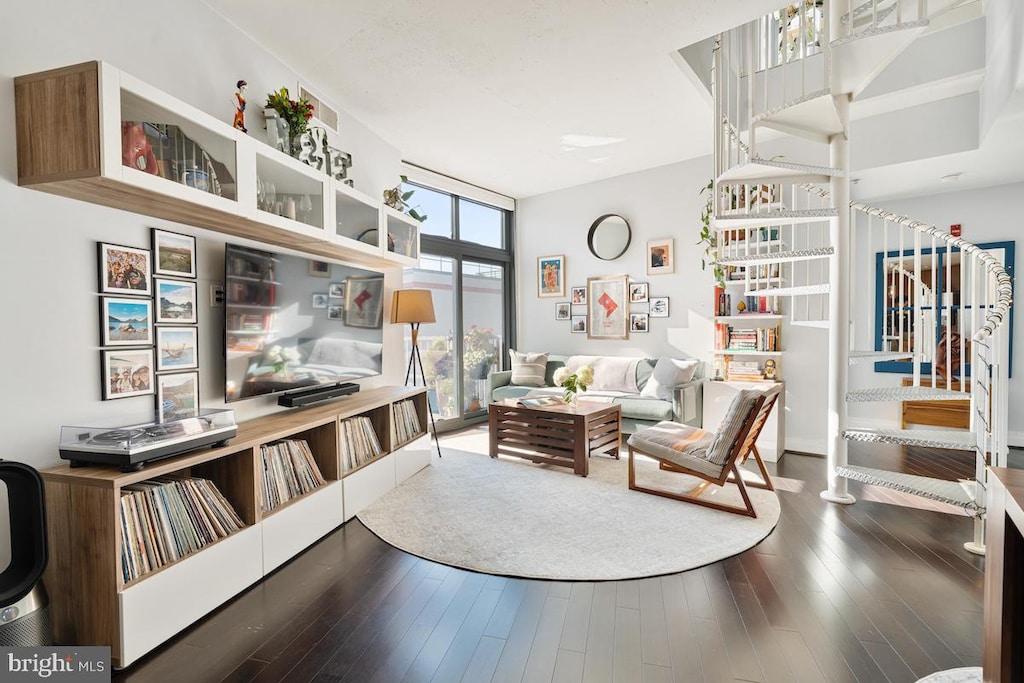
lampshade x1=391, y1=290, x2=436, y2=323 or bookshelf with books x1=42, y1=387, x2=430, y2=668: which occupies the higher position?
lampshade x1=391, y1=290, x2=436, y2=323

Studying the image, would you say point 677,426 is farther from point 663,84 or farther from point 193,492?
point 193,492

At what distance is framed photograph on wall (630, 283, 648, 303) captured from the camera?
5570mm

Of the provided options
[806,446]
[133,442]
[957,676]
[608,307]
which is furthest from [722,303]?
[133,442]

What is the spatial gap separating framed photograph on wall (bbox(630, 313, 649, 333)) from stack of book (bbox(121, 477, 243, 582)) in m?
4.44

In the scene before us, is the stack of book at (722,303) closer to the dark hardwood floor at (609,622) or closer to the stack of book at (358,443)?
the dark hardwood floor at (609,622)

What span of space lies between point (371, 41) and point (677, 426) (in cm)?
329

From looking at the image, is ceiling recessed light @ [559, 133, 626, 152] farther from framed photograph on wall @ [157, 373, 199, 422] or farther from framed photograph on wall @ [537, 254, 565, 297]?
framed photograph on wall @ [157, 373, 199, 422]

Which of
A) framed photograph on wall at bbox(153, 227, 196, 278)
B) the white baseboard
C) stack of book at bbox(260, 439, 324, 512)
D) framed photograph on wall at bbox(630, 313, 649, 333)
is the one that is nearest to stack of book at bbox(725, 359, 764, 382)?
the white baseboard

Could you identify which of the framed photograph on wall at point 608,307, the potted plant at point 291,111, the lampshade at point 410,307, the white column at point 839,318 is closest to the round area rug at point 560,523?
the white column at point 839,318

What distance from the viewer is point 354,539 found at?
9.01 ft

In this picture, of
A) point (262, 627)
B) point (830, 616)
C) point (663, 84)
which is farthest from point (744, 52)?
point (262, 627)

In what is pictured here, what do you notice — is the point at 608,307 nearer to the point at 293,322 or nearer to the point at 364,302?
the point at 364,302
